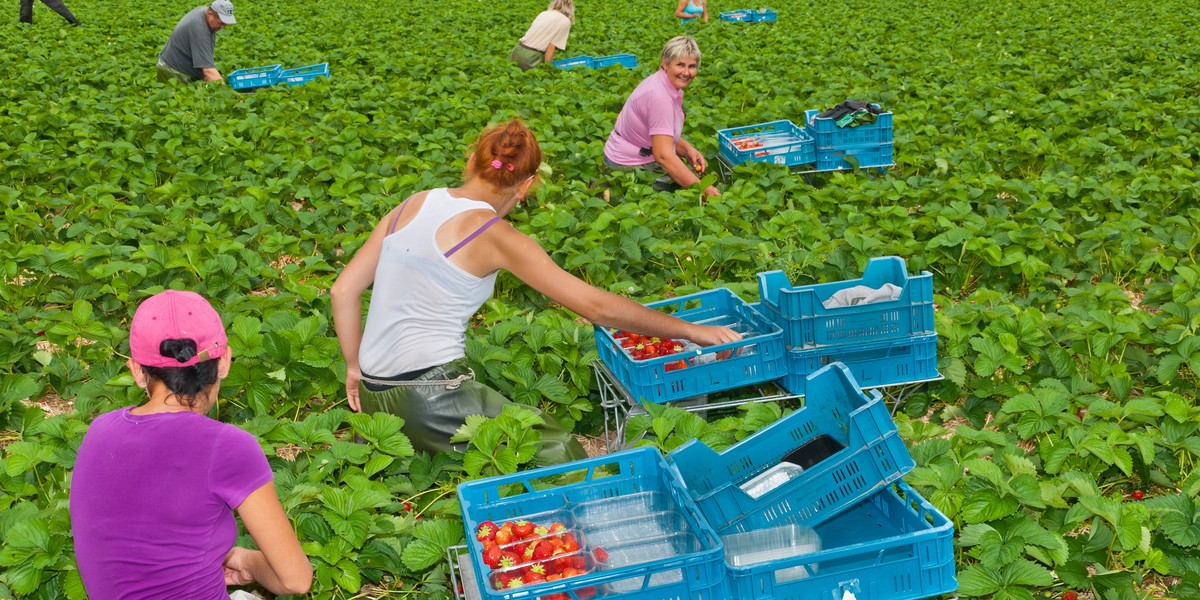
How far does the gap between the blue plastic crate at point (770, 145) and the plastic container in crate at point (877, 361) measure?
3523mm

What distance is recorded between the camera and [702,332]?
11.9ft

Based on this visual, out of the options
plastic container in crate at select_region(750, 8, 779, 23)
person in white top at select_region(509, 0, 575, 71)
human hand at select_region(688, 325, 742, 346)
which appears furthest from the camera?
plastic container in crate at select_region(750, 8, 779, 23)

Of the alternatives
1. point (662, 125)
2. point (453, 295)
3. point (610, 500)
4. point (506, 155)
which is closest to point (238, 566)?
point (610, 500)

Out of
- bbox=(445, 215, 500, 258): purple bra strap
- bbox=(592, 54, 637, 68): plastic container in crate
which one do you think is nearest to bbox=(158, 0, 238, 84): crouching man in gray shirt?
bbox=(592, 54, 637, 68): plastic container in crate

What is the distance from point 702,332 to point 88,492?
1.97 m

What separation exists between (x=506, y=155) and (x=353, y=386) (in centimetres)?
102

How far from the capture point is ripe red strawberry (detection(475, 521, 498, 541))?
2705mm

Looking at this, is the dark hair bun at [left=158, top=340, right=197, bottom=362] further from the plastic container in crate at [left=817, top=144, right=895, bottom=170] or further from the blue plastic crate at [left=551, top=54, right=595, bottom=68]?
the blue plastic crate at [left=551, top=54, right=595, bottom=68]

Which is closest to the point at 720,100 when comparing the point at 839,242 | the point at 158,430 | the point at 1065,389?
the point at 839,242

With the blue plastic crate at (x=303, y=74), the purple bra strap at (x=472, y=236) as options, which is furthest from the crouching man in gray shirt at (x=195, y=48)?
the purple bra strap at (x=472, y=236)

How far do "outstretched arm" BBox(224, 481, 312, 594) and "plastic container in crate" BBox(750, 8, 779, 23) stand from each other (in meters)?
15.4

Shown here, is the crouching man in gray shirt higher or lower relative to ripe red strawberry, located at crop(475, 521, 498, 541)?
higher

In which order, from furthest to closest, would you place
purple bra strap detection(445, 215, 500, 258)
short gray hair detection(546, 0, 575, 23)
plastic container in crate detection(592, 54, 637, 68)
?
1. plastic container in crate detection(592, 54, 637, 68)
2. short gray hair detection(546, 0, 575, 23)
3. purple bra strap detection(445, 215, 500, 258)

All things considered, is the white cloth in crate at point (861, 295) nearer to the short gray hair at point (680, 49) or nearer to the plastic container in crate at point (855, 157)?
the short gray hair at point (680, 49)
